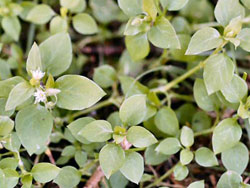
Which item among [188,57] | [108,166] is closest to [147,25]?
[188,57]

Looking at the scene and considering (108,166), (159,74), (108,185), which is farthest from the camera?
(159,74)

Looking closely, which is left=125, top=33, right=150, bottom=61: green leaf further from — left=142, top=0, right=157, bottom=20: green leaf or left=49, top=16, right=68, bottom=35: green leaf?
left=49, top=16, right=68, bottom=35: green leaf

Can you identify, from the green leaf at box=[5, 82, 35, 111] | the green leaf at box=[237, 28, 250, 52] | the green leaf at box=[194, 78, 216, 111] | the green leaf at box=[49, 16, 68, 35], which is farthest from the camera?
the green leaf at box=[49, 16, 68, 35]

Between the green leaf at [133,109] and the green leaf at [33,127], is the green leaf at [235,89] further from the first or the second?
the green leaf at [33,127]

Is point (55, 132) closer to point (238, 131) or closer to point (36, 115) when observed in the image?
point (36, 115)

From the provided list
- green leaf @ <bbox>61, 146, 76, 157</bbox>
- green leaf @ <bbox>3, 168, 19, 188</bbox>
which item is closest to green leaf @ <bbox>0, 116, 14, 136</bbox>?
green leaf @ <bbox>3, 168, 19, 188</bbox>

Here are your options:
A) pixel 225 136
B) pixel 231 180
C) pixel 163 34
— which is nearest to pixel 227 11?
pixel 163 34
